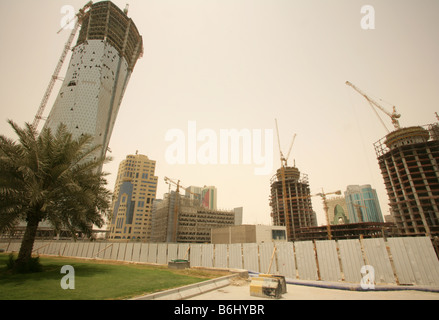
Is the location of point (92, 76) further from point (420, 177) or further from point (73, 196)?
point (420, 177)

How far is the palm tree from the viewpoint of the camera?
37.9 ft

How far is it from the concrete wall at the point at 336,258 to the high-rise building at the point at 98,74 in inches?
3664

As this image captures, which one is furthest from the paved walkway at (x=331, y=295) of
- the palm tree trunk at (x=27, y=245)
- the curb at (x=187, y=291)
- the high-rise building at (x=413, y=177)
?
the high-rise building at (x=413, y=177)

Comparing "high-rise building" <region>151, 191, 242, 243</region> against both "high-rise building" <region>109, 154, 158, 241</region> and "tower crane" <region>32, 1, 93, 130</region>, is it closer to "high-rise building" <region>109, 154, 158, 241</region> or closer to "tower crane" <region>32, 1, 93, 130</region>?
"high-rise building" <region>109, 154, 158, 241</region>

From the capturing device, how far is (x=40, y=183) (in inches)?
470

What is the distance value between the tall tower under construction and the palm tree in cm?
12082

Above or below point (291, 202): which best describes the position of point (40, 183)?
below

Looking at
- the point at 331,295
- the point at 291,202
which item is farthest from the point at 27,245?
the point at 291,202

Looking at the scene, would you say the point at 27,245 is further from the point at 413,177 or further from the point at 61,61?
the point at 61,61

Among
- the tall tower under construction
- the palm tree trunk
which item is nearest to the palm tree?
the palm tree trunk

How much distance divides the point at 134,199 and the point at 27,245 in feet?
452

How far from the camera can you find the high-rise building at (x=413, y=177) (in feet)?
257

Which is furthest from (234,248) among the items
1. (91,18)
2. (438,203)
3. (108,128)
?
(91,18)
